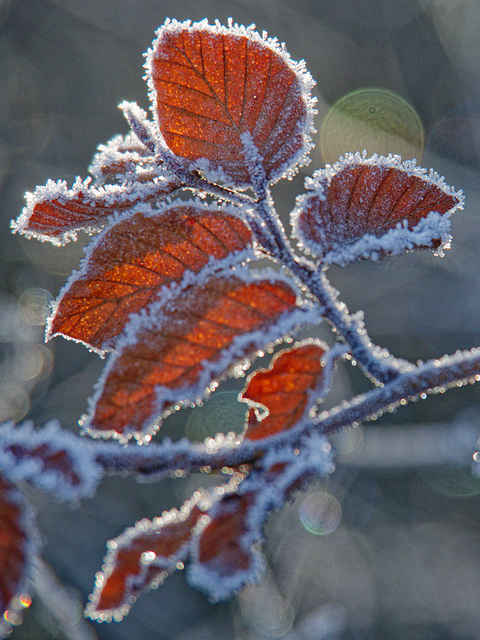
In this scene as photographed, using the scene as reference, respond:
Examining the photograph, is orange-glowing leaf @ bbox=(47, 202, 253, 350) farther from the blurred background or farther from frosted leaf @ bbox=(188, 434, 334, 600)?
the blurred background

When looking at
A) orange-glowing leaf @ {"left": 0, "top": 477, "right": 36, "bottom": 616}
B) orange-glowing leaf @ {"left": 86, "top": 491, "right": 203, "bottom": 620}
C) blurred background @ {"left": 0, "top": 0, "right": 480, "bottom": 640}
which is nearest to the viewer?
orange-glowing leaf @ {"left": 0, "top": 477, "right": 36, "bottom": 616}

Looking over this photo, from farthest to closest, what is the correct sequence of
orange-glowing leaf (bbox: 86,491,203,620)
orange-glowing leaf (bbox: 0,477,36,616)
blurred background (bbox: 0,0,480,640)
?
blurred background (bbox: 0,0,480,640)
orange-glowing leaf (bbox: 86,491,203,620)
orange-glowing leaf (bbox: 0,477,36,616)

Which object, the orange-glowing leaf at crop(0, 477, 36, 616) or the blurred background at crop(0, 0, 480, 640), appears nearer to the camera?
the orange-glowing leaf at crop(0, 477, 36, 616)

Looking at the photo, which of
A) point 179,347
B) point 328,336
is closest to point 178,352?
point 179,347

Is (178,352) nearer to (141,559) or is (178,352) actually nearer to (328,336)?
(141,559)

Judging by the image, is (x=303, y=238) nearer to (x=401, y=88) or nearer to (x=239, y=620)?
(x=239, y=620)

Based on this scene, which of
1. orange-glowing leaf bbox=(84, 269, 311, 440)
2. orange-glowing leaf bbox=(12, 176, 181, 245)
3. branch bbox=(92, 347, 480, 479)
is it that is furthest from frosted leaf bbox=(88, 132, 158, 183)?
branch bbox=(92, 347, 480, 479)

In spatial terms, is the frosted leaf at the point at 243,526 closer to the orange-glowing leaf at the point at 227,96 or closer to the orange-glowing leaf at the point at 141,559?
the orange-glowing leaf at the point at 141,559
